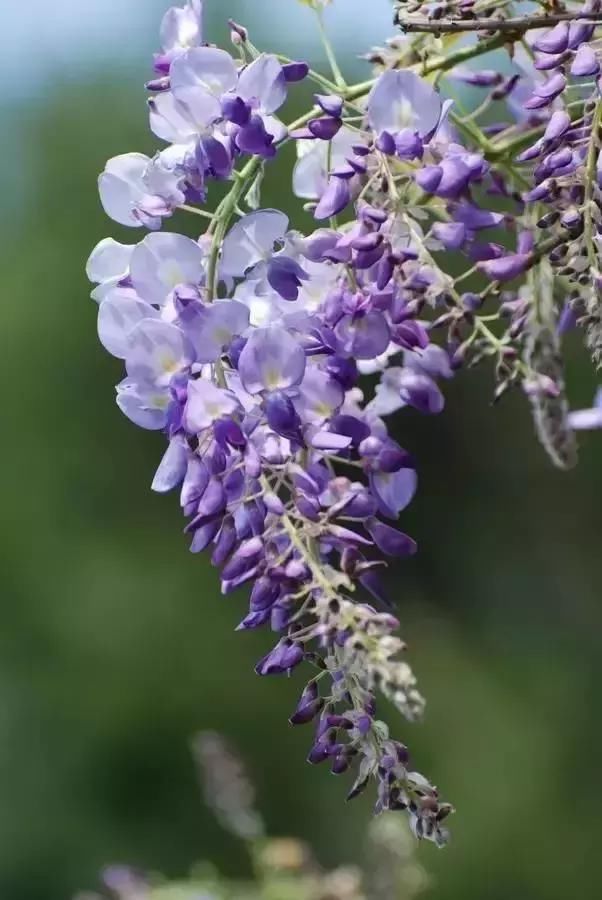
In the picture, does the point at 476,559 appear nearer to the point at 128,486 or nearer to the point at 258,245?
the point at 128,486

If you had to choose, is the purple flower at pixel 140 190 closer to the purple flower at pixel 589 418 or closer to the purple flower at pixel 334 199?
the purple flower at pixel 334 199

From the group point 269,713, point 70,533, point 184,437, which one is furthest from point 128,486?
point 184,437

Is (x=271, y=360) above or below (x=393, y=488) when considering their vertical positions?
above

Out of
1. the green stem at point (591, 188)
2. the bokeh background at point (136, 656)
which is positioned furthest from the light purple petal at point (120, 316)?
the bokeh background at point (136, 656)

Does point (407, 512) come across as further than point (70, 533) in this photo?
Yes

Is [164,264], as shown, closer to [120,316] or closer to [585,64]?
[120,316]

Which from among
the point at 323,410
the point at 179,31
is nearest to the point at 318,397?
the point at 323,410

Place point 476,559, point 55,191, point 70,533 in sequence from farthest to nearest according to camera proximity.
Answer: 1. point 476,559
2. point 55,191
3. point 70,533
